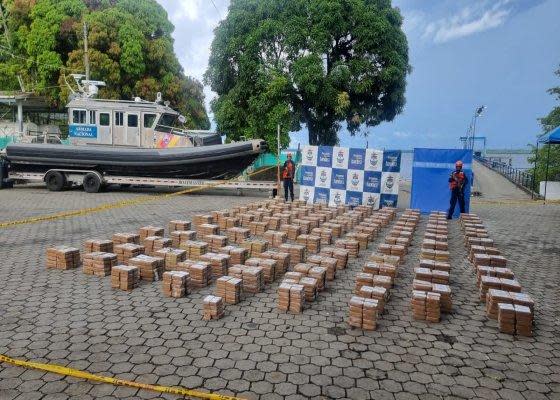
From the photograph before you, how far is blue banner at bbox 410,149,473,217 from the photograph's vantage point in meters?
13.5

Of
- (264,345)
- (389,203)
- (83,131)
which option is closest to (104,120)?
(83,131)

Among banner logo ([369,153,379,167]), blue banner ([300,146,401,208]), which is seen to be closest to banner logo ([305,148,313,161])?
blue banner ([300,146,401,208])

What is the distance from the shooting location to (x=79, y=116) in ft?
58.2

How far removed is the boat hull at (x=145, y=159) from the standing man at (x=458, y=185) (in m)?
7.50

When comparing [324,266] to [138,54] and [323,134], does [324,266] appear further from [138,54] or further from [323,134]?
[138,54]

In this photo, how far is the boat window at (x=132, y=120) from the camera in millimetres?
17406

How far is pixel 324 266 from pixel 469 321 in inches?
88.6

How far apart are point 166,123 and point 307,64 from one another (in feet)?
24.5

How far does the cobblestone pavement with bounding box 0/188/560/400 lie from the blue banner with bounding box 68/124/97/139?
11836 millimetres

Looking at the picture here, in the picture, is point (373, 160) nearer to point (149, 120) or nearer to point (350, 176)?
point (350, 176)

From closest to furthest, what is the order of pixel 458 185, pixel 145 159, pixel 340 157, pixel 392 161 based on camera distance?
pixel 458 185 → pixel 392 161 → pixel 340 157 → pixel 145 159

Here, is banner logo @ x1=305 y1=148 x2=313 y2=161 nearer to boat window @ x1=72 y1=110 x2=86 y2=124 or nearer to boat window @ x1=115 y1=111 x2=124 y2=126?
boat window @ x1=115 y1=111 x2=124 y2=126

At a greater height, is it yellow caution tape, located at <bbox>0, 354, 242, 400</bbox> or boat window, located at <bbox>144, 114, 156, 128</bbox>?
boat window, located at <bbox>144, 114, 156, 128</bbox>

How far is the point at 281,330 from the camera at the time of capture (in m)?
4.78
